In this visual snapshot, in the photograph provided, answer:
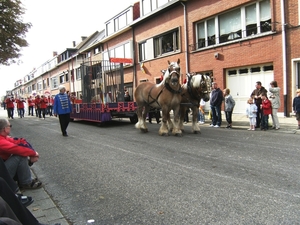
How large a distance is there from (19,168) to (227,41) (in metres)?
13.8

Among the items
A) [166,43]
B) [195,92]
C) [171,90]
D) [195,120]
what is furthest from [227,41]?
[171,90]

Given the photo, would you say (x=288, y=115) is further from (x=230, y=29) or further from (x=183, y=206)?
(x=183, y=206)

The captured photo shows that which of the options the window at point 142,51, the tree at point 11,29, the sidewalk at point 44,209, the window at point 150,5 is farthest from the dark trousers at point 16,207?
the window at point 142,51

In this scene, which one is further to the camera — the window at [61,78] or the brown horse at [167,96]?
the window at [61,78]

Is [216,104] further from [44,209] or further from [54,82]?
[54,82]

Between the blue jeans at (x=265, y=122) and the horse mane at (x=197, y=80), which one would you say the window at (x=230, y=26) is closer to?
the blue jeans at (x=265, y=122)

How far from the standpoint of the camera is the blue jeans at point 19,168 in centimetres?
389

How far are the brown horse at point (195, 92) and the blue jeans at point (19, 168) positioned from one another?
6001 mm

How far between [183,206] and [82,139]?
6.12 metres

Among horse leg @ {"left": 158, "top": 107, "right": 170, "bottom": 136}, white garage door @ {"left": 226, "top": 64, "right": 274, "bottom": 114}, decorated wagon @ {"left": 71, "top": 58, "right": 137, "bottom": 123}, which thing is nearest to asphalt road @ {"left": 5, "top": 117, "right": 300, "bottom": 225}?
horse leg @ {"left": 158, "top": 107, "right": 170, "bottom": 136}

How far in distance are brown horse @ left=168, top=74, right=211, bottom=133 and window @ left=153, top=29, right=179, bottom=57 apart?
403 inches

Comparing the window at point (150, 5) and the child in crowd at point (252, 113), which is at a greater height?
the window at point (150, 5)

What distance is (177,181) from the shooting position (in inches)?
172

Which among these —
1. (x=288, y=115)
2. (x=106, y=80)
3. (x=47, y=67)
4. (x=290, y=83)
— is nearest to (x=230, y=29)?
(x=290, y=83)
